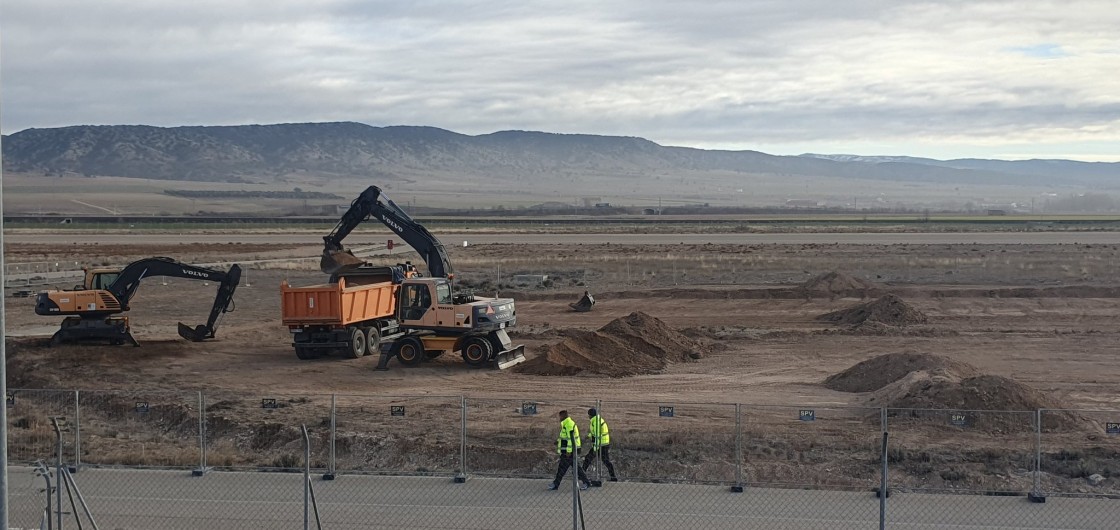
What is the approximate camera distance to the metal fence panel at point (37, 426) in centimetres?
1942

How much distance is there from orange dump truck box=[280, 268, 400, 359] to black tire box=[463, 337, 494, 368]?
3.43m

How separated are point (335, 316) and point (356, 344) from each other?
1151 millimetres

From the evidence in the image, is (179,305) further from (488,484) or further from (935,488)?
(935,488)

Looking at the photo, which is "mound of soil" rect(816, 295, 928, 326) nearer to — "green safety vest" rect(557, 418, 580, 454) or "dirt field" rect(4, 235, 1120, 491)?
"dirt field" rect(4, 235, 1120, 491)

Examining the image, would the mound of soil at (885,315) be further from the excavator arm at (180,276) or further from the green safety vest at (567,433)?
the green safety vest at (567,433)

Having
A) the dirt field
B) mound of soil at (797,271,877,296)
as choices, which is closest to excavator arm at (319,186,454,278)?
the dirt field

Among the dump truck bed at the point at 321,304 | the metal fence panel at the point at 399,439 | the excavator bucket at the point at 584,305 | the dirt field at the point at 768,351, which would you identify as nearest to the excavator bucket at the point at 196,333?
the dirt field at the point at 768,351

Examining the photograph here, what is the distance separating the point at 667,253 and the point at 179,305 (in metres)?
34.3

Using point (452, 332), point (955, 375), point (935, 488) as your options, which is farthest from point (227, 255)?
point (935, 488)

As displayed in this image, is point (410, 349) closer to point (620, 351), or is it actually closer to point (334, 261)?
point (620, 351)

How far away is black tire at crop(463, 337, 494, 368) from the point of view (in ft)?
93.5

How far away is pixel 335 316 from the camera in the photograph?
29688mm

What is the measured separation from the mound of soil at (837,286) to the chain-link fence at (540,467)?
76.4 feet

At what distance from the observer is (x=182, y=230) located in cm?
10569
